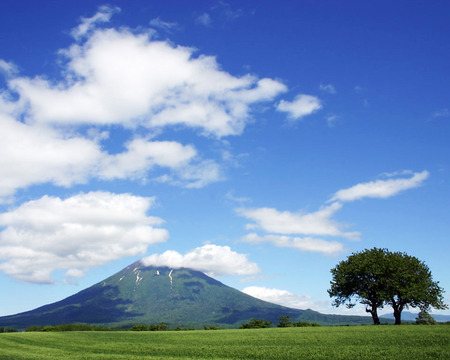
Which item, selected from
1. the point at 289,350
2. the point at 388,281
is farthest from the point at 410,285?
the point at 289,350

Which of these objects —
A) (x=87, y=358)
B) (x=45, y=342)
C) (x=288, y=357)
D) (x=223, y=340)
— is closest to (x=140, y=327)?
(x=45, y=342)

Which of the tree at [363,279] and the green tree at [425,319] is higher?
Answer: the tree at [363,279]

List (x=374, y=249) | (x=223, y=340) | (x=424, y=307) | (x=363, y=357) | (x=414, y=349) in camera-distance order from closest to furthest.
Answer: (x=363, y=357), (x=414, y=349), (x=223, y=340), (x=424, y=307), (x=374, y=249)

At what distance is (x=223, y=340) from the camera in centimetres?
5091

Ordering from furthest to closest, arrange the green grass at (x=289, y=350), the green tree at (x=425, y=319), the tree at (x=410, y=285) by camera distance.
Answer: the green tree at (x=425, y=319)
the tree at (x=410, y=285)
the green grass at (x=289, y=350)

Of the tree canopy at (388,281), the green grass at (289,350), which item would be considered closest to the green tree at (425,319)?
the tree canopy at (388,281)

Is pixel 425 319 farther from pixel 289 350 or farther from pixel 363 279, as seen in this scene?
pixel 289 350

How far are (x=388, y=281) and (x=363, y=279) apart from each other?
5638 mm

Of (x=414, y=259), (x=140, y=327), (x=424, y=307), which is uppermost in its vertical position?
(x=414, y=259)

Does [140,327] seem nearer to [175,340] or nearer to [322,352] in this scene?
[175,340]

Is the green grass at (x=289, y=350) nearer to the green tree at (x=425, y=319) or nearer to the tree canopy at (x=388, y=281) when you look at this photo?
the tree canopy at (x=388, y=281)

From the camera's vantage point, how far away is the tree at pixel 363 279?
76.6 m

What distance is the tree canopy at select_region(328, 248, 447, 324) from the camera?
74.4m

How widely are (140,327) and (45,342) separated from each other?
59963mm
